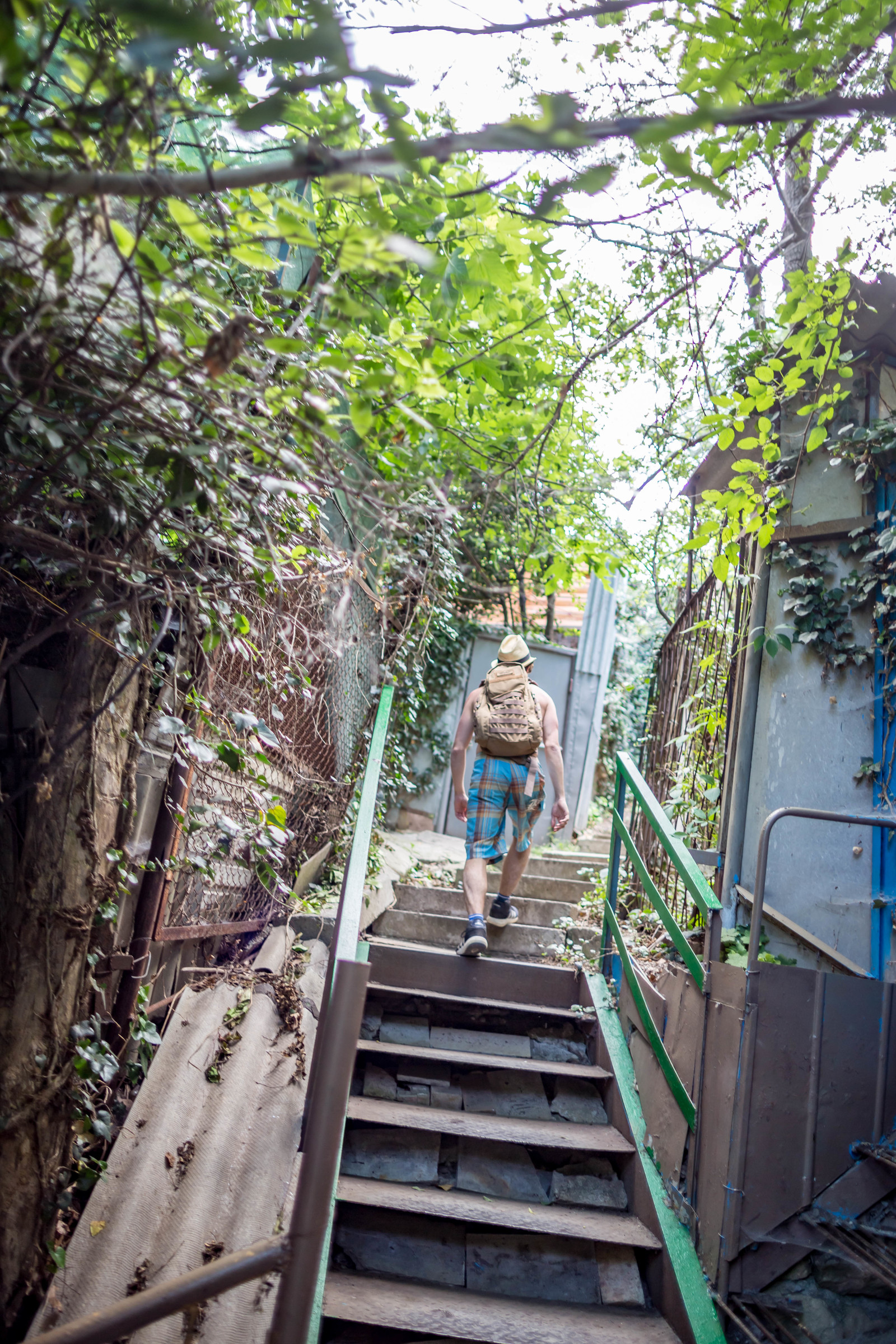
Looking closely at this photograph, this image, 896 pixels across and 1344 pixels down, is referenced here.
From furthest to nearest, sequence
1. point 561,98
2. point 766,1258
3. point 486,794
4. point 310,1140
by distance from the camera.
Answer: point 486,794
point 766,1258
point 310,1140
point 561,98

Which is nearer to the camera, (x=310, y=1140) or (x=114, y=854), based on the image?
(x=310, y=1140)

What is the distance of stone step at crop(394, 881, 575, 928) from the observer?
452 centimetres

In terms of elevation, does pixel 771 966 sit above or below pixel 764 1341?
above

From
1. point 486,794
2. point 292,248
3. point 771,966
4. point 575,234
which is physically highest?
point 575,234

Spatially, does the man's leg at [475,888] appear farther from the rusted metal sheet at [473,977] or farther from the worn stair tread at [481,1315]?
the worn stair tread at [481,1315]

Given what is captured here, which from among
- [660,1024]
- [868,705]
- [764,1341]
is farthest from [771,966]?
[868,705]

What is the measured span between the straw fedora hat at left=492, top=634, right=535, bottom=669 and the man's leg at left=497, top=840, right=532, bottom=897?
913mm

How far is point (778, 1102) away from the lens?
8.02 ft

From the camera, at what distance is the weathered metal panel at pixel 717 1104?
2.42m

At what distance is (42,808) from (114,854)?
214 mm

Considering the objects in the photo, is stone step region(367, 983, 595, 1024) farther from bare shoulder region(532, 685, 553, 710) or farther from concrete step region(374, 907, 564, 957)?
bare shoulder region(532, 685, 553, 710)

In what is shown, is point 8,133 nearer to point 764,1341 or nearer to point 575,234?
point 575,234

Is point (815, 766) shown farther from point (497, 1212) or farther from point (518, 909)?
point (497, 1212)

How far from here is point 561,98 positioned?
41.5 inches
